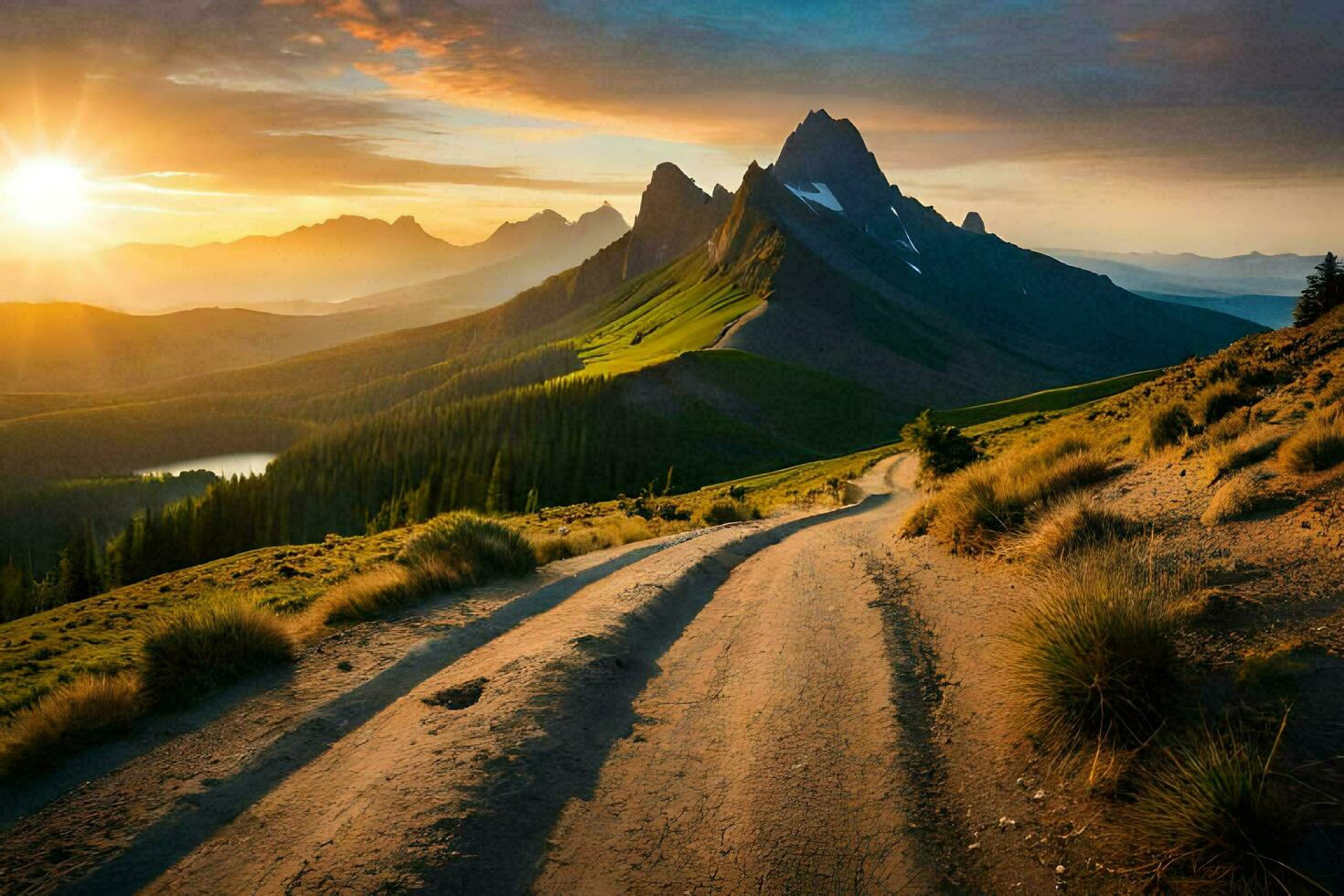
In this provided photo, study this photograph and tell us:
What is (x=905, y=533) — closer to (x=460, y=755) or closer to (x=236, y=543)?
(x=460, y=755)

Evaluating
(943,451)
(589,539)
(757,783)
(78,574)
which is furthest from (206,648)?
(78,574)

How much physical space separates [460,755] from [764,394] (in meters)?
123

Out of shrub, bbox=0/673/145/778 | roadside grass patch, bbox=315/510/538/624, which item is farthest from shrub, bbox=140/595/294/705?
roadside grass patch, bbox=315/510/538/624

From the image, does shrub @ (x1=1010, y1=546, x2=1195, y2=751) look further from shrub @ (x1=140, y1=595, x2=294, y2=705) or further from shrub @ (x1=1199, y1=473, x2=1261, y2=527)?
shrub @ (x1=140, y1=595, x2=294, y2=705)

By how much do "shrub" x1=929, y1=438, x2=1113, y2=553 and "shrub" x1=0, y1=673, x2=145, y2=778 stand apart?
12141 mm

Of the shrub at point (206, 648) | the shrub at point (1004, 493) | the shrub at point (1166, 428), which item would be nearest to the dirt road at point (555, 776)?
the shrub at point (206, 648)

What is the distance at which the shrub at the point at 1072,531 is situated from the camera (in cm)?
952

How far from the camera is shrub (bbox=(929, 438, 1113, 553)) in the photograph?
12023mm

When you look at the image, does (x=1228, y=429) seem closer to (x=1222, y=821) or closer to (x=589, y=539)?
(x=1222, y=821)

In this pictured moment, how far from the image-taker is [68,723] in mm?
7262

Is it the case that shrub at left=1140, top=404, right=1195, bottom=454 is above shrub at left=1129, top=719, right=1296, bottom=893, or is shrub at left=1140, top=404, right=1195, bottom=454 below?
above

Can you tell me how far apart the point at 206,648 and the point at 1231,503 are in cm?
1379

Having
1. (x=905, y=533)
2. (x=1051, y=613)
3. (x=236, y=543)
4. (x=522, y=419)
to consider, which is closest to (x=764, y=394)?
(x=522, y=419)

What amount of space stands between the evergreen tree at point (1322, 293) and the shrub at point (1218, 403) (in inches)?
409
